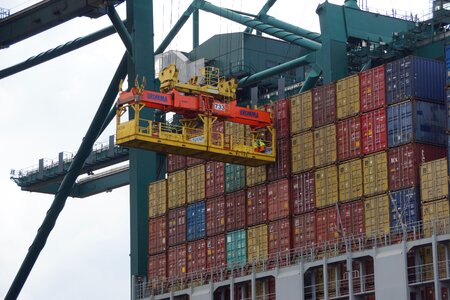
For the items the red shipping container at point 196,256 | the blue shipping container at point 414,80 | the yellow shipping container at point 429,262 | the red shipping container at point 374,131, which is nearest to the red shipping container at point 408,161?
the red shipping container at point 374,131

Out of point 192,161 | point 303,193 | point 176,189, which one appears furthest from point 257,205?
point 176,189

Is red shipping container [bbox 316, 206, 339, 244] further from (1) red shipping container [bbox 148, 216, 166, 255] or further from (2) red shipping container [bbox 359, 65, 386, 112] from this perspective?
(1) red shipping container [bbox 148, 216, 166, 255]

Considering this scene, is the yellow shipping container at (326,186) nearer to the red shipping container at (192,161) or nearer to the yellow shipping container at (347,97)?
the yellow shipping container at (347,97)

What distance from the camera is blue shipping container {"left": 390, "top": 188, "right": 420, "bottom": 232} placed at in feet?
172

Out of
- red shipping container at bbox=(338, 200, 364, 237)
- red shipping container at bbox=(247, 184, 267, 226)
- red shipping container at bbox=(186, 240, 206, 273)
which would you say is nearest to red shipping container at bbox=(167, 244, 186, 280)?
red shipping container at bbox=(186, 240, 206, 273)

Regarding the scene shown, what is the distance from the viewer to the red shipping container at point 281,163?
60500mm

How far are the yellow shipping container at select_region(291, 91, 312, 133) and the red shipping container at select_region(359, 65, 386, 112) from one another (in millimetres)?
3659

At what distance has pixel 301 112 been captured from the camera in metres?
60.1

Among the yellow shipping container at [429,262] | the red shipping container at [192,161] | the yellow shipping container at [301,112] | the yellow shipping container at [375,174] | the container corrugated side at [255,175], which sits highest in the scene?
the yellow shipping container at [301,112]

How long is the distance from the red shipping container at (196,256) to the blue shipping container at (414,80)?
13401 millimetres

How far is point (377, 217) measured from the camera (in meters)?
54.0

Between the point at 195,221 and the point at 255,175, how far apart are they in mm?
4381

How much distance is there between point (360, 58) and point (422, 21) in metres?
3.50

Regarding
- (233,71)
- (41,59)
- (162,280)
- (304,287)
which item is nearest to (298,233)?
(304,287)
